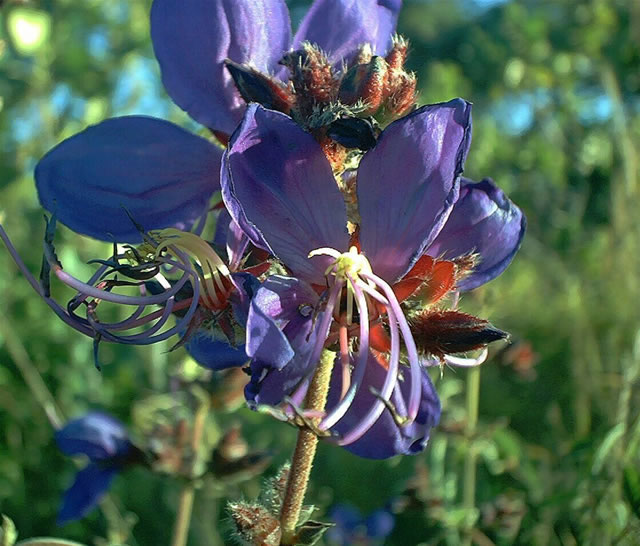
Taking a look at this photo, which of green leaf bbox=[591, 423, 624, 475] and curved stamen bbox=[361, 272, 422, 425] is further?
green leaf bbox=[591, 423, 624, 475]

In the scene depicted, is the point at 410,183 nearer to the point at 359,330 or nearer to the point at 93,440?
the point at 359,330

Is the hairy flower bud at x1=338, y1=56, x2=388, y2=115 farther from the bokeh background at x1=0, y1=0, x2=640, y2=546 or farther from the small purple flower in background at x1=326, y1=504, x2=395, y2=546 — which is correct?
the small purple flower in background at x1=326, y1=504, x2=395, y2=546

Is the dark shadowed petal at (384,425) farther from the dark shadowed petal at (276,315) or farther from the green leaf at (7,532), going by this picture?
the green leaf at (7,532)

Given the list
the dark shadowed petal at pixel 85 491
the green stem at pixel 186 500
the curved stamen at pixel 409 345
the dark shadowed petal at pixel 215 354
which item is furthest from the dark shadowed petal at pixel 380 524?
the curved stamen at pixel 409 345

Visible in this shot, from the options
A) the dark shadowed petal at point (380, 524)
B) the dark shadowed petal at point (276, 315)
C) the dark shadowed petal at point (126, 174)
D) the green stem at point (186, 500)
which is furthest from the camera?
the dark shadowed petal at point (380, 524)

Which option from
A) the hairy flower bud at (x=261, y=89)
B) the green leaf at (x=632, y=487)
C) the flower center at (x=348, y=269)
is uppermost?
the hairy flower bud at (x=261, y=89)

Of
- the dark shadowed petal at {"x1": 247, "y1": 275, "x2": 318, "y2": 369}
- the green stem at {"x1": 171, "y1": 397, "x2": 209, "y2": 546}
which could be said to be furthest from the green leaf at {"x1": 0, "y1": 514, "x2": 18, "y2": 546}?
the green stem at {"x1": 171, "y1": 397, "x2": 209, "y2": 546}
